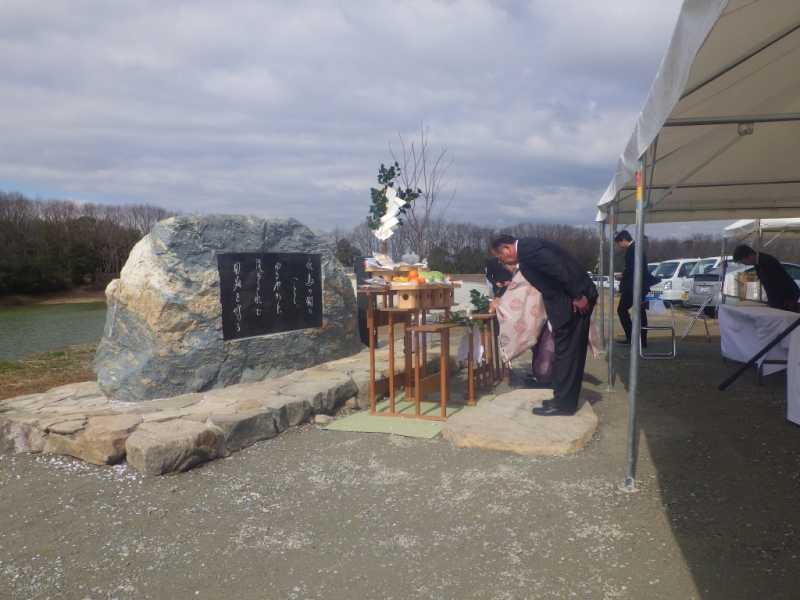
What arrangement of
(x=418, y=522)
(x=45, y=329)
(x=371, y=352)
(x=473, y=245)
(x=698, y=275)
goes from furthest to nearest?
(x=473, y=245) → (x=45, y=329) → (x=698, y=275) → (x=371, y=352) → (x=418, y=522)

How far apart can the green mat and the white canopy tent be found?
1.74 meters

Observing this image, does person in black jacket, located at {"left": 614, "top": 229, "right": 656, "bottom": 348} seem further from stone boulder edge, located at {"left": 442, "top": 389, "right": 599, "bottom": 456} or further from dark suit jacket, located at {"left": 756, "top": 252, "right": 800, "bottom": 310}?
stone boulder edge, located at {"left": 442, "top": 389, "right": 599, "bottom": 456}

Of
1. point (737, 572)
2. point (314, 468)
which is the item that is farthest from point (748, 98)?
point (314, 468)

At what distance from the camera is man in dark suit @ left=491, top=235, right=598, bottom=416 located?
4.77 metres

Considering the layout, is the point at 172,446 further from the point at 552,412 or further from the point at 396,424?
the point at 552,412

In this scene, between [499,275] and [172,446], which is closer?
[172,446]

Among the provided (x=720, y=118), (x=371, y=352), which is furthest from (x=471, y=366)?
(x=720, y=118)

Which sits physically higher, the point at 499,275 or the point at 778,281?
the point at 499,275

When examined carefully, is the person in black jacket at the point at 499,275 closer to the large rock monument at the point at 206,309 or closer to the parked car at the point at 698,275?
the large rock monument at the point at 206,309

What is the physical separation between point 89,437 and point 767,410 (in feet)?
17.7

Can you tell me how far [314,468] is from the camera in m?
4.13

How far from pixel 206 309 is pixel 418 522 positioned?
3.19 metres

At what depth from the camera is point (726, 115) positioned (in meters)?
4.56

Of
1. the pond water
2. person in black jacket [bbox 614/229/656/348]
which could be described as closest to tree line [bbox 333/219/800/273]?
person in black jacket [bbox 614/229/656/348]
